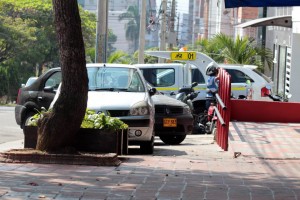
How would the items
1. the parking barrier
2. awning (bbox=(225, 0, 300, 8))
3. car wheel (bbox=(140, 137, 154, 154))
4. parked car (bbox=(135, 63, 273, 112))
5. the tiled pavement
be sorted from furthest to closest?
parked car (bbox=(135, 63, 273, 112)), the parking barrier, car wheel (bbox=(140, 137, 154, 154)), awning (bbox=(225, 0, 300, 8)), the tiled pavement

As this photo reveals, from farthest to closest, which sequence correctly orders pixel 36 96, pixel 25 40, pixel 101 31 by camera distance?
pixel 25 40
pixel 101 31
pixel 36 96

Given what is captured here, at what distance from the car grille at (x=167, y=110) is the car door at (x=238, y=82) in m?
7.35

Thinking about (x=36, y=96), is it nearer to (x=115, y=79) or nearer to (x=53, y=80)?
(x=53, y=80)

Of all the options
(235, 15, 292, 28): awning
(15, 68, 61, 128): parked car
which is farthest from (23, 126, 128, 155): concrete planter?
(235, 15, 292, 28): awning

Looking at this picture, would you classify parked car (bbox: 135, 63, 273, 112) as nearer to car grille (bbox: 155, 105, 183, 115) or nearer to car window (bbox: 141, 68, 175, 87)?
car window (bbox: 141, 68, 175, 87)

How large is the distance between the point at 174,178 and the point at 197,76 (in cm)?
1384

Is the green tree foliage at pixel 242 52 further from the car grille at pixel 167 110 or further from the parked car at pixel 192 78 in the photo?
the car grille at pixel 167 110

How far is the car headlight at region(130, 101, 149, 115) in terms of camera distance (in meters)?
13.3

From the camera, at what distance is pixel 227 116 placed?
569 inches

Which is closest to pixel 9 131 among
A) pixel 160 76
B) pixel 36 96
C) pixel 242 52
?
pixel 36 96

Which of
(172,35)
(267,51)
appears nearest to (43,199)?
(267,51)

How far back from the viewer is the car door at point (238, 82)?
2319 centimetres

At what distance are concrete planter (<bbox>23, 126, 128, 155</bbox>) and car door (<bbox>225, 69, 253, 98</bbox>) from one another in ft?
39.0

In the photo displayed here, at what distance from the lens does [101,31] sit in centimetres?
2495
